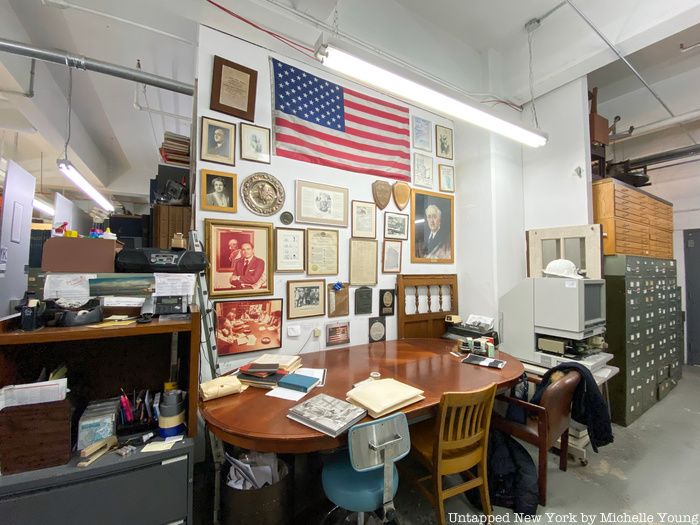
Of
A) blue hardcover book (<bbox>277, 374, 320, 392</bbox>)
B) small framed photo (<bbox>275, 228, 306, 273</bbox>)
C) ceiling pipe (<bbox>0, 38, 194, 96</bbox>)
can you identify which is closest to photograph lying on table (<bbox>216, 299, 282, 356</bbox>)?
small framed photo (<bbox>275, 228, 306, 273</bbox>)

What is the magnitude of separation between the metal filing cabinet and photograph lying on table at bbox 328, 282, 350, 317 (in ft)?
8.97

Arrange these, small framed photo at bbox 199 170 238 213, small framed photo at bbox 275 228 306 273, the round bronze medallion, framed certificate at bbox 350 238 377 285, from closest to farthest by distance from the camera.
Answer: small framed photo at bbox 199 170 238 213, the round bronze medallion, small framed photo at bbox 275 228 306 273, framed certificate at bbox 350 238 377 285

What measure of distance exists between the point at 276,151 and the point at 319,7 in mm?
1037

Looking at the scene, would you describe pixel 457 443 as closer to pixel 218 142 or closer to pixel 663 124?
pixel 218 142

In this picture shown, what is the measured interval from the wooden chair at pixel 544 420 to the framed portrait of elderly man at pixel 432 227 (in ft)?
5.07

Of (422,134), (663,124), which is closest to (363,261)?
(422,134)

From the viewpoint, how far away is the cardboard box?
4.25 feet

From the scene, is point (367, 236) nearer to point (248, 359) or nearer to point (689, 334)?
point (248, 359)

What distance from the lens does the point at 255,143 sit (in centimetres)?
225

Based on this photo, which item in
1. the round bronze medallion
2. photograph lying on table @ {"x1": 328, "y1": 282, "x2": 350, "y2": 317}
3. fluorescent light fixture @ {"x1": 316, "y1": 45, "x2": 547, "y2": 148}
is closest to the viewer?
fluorescent light fixture @ {"x1": 316, "y1": 45, "x2": 547, "y2": 148}

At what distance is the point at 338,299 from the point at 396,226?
97cm

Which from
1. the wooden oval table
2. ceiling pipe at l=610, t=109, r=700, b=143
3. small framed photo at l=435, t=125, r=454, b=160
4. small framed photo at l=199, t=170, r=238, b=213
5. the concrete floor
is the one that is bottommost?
the concrete floor

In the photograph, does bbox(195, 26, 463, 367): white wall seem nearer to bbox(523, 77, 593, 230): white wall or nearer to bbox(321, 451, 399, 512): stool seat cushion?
bbox(321, 451, 399, 512): stool seat cushion

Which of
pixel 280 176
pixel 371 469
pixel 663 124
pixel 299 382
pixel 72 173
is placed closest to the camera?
pixel 371 469
